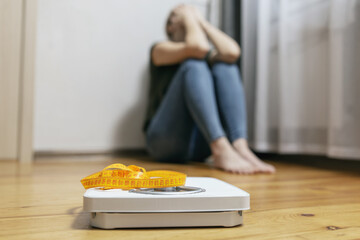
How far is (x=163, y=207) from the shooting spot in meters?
0.48

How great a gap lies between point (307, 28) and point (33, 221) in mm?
1515

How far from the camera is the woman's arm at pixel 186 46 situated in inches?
60.5

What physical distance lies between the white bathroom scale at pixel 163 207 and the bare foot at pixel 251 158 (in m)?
0.87

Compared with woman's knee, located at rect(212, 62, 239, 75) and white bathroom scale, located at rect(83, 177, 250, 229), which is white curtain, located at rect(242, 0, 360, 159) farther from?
white bathroom scale, located at rect(83, 177, 250, 229)

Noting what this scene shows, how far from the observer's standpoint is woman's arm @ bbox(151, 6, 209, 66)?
1536mm

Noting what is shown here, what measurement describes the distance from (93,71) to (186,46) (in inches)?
26.7

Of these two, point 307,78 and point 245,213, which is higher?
point 307,78

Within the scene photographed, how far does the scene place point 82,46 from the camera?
6.47 ft

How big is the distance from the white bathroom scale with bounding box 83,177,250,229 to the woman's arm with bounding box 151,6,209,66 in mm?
1080

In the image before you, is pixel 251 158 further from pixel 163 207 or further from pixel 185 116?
pixel 163 207

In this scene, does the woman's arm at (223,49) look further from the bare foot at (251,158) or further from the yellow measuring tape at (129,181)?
the yellow measuring tape at (129,181)

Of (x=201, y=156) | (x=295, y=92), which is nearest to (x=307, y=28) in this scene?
(x=295, y=92)

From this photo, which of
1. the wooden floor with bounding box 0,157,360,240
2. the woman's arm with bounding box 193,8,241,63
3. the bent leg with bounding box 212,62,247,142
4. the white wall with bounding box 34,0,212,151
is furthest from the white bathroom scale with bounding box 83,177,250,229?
the white wall with bounding box 34,0,212,151

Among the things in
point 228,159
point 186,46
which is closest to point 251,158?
point 228,159
